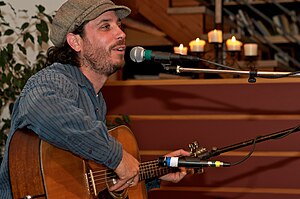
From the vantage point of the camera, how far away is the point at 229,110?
4047 millimetres

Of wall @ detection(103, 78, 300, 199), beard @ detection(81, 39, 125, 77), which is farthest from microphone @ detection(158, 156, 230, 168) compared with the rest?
wall @ detection(103, 78, 300, 199)

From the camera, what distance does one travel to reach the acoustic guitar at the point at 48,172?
1.93 m

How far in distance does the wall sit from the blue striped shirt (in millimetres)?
1996

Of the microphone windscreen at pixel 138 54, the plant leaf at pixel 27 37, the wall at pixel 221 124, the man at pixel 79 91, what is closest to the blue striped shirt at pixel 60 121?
the man at pixel 79 91

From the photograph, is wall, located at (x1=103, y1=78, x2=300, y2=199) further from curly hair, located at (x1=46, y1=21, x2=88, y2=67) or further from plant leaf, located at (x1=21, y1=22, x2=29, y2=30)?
curly hair, located at (x1=46, y1=21, x2=88, y2=67)

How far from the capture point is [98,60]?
2223 mm

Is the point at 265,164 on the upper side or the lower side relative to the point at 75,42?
lower

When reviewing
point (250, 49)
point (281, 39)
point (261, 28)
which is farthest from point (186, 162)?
point (261, 28)

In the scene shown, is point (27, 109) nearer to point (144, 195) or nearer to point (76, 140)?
point (76, 140)

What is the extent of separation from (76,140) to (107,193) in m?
0.34

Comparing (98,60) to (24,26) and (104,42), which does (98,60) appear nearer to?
(104,42)

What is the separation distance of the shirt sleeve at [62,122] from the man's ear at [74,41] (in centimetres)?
25

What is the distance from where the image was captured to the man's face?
7.26 ft

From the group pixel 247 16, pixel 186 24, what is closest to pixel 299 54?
pixel 247 16
